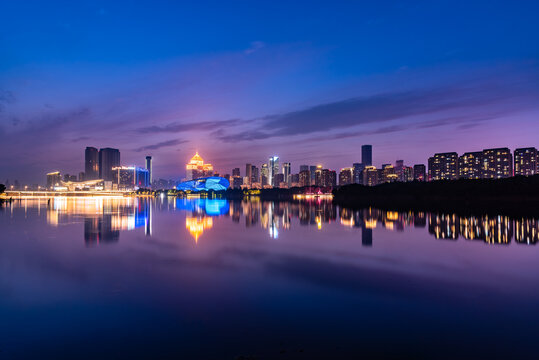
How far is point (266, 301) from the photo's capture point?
11.3m

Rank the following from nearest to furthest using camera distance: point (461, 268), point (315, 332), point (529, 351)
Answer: point (529, 351)
point (315, 332)
point (461, 268)

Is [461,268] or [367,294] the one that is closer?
[367,294]

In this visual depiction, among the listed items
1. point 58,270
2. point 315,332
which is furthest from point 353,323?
point 58,270

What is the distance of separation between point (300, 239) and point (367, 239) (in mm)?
4926

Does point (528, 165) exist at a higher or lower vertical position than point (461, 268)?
higher

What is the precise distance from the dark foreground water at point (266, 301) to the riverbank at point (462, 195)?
170 feet

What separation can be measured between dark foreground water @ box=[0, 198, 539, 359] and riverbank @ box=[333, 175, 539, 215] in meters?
51.9

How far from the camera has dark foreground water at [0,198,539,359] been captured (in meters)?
7.94

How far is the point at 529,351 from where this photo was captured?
777cm

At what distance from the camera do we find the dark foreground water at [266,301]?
26.1 feet

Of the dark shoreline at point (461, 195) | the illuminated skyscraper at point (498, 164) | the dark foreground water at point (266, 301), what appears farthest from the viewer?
the illuminated skyscraper at point (498, 164)

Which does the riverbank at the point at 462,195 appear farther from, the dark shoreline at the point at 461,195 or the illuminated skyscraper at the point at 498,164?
the illuminated skyscraper at the point at 498,164

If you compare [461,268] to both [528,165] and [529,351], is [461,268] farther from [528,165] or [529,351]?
[528,165]

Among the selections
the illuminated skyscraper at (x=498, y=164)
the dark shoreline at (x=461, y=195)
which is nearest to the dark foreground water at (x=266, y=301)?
the dark shoreline at (x=461, y=195)
